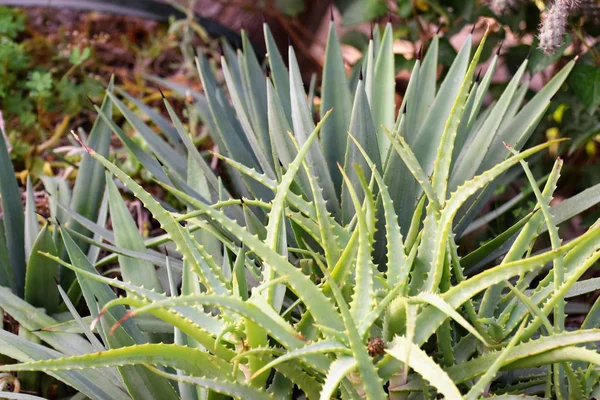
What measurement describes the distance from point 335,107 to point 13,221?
630 millimetres

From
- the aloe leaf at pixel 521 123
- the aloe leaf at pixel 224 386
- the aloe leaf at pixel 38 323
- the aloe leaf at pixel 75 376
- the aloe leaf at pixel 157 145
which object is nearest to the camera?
the aloe leaf at pixel 224 386

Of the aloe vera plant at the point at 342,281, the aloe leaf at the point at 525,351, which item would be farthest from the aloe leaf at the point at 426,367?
the aloe leaf at the point at 525,351

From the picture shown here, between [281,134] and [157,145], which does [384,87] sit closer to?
[281,134]

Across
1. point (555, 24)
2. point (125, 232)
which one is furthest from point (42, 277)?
point (555, 24)

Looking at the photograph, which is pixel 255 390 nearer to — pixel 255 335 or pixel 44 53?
pixel 255 335

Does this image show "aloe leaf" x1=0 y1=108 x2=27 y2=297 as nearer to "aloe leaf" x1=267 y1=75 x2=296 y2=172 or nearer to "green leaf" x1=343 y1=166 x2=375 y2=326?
"aloe leaf" x1=267 y1=75 x2=296 y2=172

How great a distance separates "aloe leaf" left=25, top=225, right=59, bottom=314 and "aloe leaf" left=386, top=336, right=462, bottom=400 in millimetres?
631

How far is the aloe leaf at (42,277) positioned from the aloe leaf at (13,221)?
72mm

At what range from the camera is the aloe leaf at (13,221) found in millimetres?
1142

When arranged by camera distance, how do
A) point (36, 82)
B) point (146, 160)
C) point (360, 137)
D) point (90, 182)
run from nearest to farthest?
1. point (360, 137)
2. point (146, 160)
3. point (90, 182)
4. point (36, 82)

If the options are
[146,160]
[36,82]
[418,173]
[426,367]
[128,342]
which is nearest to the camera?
[426,367]

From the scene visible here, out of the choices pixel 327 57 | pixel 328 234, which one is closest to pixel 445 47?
pixel 327 57

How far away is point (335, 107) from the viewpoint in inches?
46.1

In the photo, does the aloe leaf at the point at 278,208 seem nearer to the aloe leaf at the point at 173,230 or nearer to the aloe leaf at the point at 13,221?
the aloe leaf at the point at 173,230
